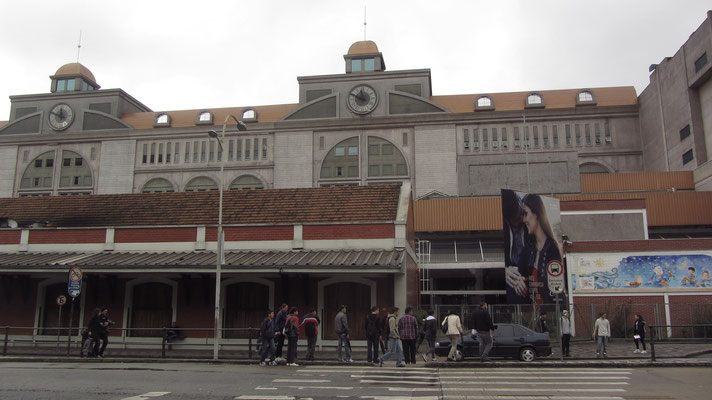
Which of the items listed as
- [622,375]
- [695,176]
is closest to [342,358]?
[622,375]

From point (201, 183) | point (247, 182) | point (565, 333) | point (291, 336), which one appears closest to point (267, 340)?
point (291, 336)

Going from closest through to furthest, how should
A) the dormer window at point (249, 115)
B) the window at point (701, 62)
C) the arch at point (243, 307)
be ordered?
the arch at point (243, 307) → the window at point (701, 62) → the dormer window at point (249, 115)

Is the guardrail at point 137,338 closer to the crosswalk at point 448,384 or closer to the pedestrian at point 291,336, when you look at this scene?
the pedestrian at point 291,336

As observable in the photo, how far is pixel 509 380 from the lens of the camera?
13.4 metres

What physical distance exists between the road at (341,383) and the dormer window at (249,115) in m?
58.7

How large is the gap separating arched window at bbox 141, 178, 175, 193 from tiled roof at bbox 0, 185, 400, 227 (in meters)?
43.2

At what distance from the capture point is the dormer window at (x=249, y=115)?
7332 centimetres

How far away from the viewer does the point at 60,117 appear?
75125 mm

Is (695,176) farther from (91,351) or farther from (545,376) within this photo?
(91,351)

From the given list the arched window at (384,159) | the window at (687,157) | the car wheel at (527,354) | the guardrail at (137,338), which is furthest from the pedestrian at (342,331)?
the arched window at (384,159)

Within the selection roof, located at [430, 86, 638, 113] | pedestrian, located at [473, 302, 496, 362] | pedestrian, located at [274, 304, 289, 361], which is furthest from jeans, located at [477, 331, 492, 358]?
roof, located at [430, 86, 638, 113]

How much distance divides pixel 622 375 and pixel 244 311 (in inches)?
507

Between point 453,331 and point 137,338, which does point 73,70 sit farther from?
point 453,331

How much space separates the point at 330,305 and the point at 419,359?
4.03 meters
